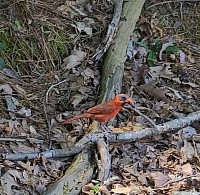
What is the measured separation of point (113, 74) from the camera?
4.70 meters

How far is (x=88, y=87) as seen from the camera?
4734mm

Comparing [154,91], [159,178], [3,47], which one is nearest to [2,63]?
[3,47]

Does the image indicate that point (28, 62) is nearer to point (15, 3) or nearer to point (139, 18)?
point (15, 3)

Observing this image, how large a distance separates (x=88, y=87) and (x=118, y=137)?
31.9 inches

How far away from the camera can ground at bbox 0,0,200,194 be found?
380 cm

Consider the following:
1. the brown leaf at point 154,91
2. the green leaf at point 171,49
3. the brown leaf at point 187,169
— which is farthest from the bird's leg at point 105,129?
Answer: the green leaf at point 171,49

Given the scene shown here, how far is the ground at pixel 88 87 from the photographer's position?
3799 mm

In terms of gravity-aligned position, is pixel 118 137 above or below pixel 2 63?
below

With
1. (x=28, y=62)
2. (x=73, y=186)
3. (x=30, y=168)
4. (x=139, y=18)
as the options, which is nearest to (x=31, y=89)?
(x=28, y=62)

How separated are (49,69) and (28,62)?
21 centimetres

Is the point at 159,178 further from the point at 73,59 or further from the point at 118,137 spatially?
the point at 73,59

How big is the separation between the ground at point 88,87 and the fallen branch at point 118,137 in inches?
1.8

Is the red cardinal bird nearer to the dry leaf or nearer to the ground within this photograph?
the ground

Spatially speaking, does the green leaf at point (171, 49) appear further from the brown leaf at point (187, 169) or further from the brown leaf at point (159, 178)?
the brown leaf at point (159, 178)
